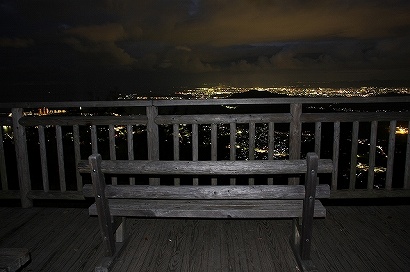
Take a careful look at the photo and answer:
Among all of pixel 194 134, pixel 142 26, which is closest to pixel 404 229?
pixel 194 134

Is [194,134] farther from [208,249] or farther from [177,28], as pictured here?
[177,28]

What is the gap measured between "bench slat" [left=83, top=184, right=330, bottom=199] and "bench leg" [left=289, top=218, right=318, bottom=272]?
705mm

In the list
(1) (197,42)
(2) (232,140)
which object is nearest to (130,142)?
(2) (232,140)

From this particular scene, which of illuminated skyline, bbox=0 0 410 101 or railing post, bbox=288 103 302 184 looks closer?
railing post, bbox=288 103 302 184

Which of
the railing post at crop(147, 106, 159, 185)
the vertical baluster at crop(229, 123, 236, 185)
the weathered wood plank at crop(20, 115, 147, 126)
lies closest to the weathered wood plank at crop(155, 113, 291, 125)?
the vertical baluster at crop(229, 123, 236, 185)

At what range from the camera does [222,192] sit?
233 centimetres

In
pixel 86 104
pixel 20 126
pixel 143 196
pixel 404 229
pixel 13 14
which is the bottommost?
pixel 404 229

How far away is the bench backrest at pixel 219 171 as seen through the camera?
2258 mm

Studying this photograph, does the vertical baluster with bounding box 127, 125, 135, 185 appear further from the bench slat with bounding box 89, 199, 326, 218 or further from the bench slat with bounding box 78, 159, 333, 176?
the bench slat with bounding box 78, 159, 333, 176

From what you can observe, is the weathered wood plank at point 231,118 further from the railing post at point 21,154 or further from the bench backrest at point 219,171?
the railing post at point 21,154

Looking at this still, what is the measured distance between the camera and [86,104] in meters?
4.04

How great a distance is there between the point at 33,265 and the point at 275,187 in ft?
8.18

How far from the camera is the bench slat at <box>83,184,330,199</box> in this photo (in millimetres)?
2318

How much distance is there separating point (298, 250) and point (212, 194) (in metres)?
1.27
